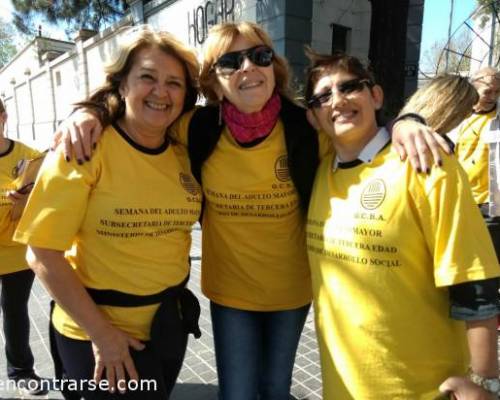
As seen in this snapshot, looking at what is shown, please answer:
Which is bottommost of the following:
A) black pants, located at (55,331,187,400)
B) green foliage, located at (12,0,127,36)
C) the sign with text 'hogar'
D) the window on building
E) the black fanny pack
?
black pants, located at (55,331,187,400)

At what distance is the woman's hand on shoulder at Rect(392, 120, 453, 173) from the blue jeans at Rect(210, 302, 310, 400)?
98cm

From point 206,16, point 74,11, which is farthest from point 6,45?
point 206,16

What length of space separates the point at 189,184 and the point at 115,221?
39 centimetres

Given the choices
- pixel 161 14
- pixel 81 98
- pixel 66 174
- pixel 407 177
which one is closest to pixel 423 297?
pixel 407 177

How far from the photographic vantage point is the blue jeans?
2006 mm

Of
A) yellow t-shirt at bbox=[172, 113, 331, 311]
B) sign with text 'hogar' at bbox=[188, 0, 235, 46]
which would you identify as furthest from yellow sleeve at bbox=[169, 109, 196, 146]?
sign with text 'hogar' at bbox=[188, 0, 235, 46]

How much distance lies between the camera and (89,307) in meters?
1.58

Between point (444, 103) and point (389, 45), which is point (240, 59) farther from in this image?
point (389, 45)

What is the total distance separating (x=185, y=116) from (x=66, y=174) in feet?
2.34

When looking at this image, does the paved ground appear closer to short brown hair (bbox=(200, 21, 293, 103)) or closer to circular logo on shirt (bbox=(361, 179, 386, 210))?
circular logo on shirt (bbox=(361, 179, 386, 210))

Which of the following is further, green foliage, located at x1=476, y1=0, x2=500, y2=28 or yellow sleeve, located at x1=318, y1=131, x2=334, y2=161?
green foliage, located at x1=476, y1=0, x2=500, y2=28

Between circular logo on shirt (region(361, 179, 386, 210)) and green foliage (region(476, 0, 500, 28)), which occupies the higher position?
green foliage (region(476, 0, 500, 28))

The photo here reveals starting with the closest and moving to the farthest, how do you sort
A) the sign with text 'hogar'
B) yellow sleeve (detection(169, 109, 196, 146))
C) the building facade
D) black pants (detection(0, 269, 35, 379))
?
1. yellow sleeve (detection(169, 109, 196, 146))
2. black pants (detection(0, 269, 35, 379))
3. the building facade
4. the sign with text 'hogar'

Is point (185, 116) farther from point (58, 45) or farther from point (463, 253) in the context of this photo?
point (58, 45)
